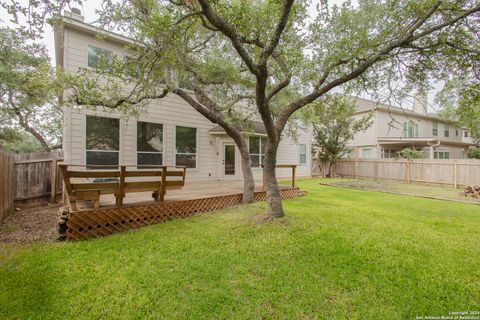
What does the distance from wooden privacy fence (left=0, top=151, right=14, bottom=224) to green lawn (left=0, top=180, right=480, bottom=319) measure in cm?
193

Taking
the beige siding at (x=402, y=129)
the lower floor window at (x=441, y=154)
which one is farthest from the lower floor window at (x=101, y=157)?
the lower floor window at (x=441, y=154)

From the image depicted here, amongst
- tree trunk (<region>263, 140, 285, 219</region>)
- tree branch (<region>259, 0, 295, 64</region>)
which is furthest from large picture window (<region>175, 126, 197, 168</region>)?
tree branch (<region>259, 0, 295, 64</region>)

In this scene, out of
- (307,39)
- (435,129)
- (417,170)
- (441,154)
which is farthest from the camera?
(435,129)

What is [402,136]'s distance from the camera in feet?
60.5

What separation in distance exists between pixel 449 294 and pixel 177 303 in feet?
10.6

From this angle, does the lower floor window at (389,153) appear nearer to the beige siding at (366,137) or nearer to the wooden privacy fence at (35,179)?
the beige siding at (366,137)

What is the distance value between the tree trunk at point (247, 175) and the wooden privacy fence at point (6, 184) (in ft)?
19.3

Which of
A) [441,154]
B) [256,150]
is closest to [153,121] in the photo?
[256,150]

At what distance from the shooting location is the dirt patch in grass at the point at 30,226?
437 cm

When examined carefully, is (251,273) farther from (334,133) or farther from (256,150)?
(334,133)

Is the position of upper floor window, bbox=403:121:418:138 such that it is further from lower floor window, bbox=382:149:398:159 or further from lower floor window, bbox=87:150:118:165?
lower floor window, bbox=87:150:118:165

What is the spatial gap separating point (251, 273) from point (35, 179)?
8.14m

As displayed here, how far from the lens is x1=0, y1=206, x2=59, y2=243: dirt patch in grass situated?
4367mm

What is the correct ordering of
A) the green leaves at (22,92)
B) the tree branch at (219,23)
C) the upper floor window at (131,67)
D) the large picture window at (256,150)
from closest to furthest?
the tree branch at (219,23) → the upper floor window at (131,67) → the green leaves at (22,92) → the large picture window at (256,150)
